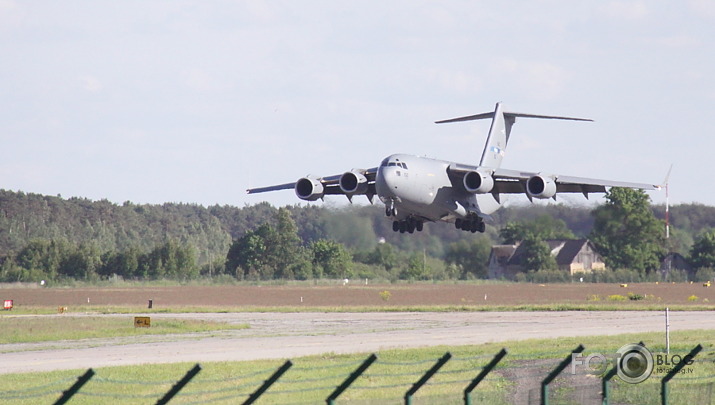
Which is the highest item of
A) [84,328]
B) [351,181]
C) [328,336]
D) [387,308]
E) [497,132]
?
[497,132]

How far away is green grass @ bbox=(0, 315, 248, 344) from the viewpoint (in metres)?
34.2

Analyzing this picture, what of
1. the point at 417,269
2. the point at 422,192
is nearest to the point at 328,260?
the point at 417,269

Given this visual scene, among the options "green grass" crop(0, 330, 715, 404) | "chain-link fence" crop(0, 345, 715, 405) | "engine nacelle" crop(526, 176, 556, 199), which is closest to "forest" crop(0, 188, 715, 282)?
"engine nacelle" crop(526, 176, 556, 199)

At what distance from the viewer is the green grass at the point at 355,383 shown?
1520 cm

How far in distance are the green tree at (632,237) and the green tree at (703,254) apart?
2.46 m

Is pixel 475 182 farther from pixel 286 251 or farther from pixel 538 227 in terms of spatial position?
pixel 286 251

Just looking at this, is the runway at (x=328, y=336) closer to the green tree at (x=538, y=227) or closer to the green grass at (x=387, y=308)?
the green grass at (x=387, y=308)

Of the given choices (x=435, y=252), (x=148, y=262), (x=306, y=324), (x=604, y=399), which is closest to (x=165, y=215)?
(x=148, y=262)

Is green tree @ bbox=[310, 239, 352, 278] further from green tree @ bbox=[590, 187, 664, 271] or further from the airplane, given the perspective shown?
the airplane

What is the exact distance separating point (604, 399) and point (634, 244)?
64.7m

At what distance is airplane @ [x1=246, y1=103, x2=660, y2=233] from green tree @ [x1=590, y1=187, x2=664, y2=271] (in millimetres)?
24617

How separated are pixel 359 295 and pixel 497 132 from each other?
22.6 meters

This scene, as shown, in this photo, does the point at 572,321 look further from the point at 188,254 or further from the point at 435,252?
the point at 188,254

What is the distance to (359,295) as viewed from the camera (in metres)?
64.5
